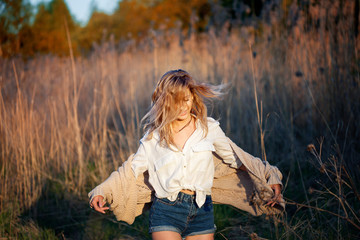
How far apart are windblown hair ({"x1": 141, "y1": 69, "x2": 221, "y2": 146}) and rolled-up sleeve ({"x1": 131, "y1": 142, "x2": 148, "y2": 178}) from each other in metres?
0.10

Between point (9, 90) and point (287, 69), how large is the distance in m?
3.25

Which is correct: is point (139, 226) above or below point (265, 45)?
below

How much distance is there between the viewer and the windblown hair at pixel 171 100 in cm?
169

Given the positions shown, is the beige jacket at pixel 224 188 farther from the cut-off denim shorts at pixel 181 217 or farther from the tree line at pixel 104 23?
the tree line at pixel 104 23

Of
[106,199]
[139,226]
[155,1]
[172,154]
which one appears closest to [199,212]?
[172,154]

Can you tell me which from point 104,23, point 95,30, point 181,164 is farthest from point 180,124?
point 104,23

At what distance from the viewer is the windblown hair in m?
1.69

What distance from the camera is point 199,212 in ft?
5.60

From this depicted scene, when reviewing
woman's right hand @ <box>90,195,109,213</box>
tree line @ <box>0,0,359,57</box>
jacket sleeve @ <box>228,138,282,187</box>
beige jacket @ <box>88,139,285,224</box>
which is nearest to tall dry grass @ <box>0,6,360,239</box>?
beige jacket @ <box>88,139,285,224</box>

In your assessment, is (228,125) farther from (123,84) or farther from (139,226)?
(123,84)

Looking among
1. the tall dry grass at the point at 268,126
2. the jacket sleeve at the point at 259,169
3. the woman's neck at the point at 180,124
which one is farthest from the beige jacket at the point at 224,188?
the tall dry grass at the point at 268,126

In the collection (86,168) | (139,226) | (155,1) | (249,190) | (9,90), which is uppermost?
(155,1)

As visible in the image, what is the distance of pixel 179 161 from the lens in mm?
1709

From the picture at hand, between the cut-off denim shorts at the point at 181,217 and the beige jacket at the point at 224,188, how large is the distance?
170mm
